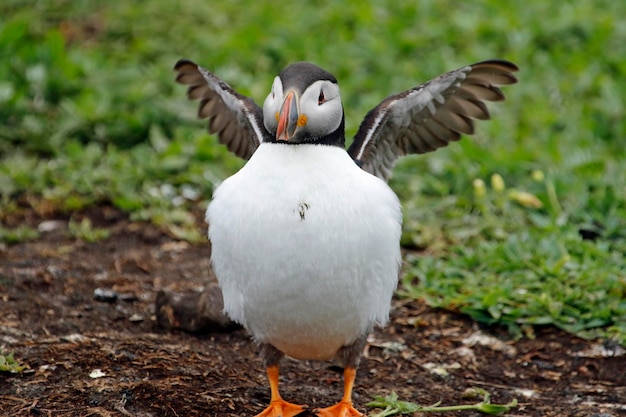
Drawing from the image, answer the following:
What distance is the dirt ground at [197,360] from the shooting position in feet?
14.5

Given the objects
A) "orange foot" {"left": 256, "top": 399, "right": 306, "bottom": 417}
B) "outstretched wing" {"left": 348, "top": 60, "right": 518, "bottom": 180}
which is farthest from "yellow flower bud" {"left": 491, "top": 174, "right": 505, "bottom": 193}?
"orange foot" {"left": 256, "top": 399, "right": 306, "bottom": 417}

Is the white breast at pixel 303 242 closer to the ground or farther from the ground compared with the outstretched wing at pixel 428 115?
closer to the ground

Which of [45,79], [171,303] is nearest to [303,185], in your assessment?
[171,303]

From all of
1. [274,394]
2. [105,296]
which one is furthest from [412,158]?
[274,394]

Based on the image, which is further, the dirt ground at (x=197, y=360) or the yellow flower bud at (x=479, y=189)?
the yellow flower bud at (x=479, y=189)

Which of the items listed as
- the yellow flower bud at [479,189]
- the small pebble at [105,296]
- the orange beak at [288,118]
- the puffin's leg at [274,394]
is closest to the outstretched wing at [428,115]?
the orange beak at [288,118]

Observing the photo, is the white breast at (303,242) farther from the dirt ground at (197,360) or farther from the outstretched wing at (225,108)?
the outstretched wing at (225,108)

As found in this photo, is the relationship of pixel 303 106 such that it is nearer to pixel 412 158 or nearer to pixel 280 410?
pixel 280 410

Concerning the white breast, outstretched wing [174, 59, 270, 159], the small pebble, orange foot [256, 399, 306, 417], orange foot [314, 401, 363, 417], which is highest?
outstretched wing [174, 59, 270, 159]

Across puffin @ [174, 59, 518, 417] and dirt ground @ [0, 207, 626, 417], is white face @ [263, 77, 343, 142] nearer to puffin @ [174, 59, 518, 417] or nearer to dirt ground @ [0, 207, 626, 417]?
puffin @ [174, 59, 518, 417]

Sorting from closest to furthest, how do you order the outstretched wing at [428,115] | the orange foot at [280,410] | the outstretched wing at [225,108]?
1. the orange foot at [280,410]
2. the outstretched wing at [428,115]
3. the outstretched wing at [225,108]

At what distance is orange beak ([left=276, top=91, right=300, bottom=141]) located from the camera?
3.90m

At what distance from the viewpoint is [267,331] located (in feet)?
14.0

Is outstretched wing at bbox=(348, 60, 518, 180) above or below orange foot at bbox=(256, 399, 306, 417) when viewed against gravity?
above
